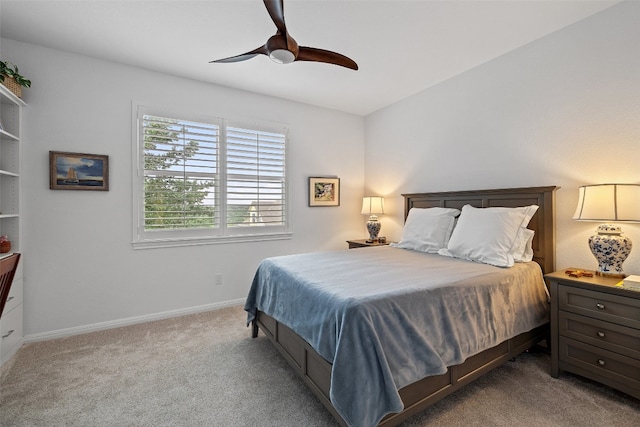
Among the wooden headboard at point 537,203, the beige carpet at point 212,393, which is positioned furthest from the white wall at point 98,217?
the wooden headboard at point 537,203

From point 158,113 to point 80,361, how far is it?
96.3 inches

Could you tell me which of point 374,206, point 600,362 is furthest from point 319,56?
point 600,362

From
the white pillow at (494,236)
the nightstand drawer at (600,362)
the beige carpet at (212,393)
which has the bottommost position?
the beige carpet at (212,393)

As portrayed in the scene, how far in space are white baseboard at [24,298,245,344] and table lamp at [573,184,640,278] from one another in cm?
350

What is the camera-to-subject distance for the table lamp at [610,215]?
1.88 metres

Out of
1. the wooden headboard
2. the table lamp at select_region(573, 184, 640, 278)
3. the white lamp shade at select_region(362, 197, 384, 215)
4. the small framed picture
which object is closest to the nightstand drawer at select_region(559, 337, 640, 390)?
the table lamp at select_region(573, 184, 640, 278)

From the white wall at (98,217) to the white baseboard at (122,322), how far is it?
0.03 metres

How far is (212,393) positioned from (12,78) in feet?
9.72

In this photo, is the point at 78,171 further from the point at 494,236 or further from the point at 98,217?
the point at 494,236

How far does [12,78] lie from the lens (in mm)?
2320

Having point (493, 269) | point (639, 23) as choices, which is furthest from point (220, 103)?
point (639, 23)

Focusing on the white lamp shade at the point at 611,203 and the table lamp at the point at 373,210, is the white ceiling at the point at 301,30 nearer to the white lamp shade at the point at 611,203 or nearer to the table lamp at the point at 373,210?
the white lamp shade at the point at 611,203

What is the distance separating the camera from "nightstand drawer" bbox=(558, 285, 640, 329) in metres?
1.71

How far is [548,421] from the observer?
1.63 metres
